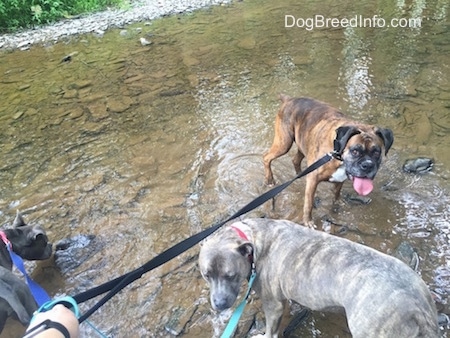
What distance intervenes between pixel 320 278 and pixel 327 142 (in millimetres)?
2003

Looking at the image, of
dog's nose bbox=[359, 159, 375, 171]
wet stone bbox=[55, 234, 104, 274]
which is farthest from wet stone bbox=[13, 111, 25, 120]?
dog's nose bbox=[359, 159, 375, 171]

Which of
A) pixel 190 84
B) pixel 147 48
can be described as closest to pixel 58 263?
pixel 190 84

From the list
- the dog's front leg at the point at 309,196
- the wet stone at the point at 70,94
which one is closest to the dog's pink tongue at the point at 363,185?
the dog's front leg at the point at 309,196

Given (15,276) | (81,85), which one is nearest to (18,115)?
(81,85)

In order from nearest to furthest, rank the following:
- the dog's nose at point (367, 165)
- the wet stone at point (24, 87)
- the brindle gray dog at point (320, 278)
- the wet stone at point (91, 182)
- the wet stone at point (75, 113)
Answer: the brindle gray dog at point (320, 278), the dog's nose at point (367, 165), the wet stone at point (91, 182), the wet stone at point (75, 113), the wet stone at point (24, 87)

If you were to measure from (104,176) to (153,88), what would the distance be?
345 cm

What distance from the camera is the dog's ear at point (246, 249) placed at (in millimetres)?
3180

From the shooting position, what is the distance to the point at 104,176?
627cm

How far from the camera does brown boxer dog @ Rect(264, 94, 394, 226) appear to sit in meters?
4.06

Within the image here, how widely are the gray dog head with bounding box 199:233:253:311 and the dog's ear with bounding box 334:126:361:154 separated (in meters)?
1.58

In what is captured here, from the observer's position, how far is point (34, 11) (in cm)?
1498

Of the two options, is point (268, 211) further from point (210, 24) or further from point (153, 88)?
point (210, 24)

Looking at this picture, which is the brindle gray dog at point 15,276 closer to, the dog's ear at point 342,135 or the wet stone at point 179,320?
the wet stone at point 179,320

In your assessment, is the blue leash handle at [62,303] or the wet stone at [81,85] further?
the wet stone at [81,85]
